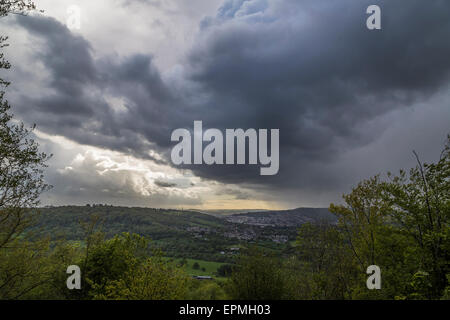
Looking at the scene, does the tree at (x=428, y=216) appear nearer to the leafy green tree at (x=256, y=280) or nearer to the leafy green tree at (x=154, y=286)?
the leafy green tree at (x=256, y=280)

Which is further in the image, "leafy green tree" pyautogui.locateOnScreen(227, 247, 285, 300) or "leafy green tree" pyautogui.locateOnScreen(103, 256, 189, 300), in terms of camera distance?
"leafy green tree" pyautogui.locateOnScreen(103, 256, 189, 300)

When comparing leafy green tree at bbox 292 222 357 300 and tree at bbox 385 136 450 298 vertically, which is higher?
tree at bbox 385 136 450 298

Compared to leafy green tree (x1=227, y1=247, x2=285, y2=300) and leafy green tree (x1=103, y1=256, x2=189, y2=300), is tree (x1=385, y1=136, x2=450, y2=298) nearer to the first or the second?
leafy green tree (x1=227, y1=247, x2=285, y2=300)

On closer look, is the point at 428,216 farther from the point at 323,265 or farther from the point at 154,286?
the point at 154,286

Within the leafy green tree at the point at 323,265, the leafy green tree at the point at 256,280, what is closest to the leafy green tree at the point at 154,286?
the leafy green tree at the point at 256,280

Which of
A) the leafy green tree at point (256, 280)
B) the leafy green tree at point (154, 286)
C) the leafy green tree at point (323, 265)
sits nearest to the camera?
the leafy green tree at point (256, 280)

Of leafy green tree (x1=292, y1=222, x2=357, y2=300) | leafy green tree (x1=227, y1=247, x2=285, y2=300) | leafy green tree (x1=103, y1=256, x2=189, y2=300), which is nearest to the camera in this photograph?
leafy green tree (x1=227, y1=247, x2=285, y2=300)

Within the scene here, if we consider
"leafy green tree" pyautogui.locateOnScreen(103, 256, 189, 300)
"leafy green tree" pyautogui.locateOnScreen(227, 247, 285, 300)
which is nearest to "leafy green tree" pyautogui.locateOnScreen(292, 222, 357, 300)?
"leafy green tree" pyautogui.locateOnScreen(227, 247, 285, 300)

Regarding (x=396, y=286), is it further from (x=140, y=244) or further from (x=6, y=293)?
(x=6, y=293)

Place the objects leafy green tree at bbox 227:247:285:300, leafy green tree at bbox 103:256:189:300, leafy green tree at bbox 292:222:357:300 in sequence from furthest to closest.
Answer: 1. leafy green tree at bbox 292:222:357:300
2. leafy green tree at bbox 103:256:189:300
3. leafy green tree at bbox 227:247:285:300

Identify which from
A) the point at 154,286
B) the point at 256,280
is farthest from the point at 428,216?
the point at 154,286

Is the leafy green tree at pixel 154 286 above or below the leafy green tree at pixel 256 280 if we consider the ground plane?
below
